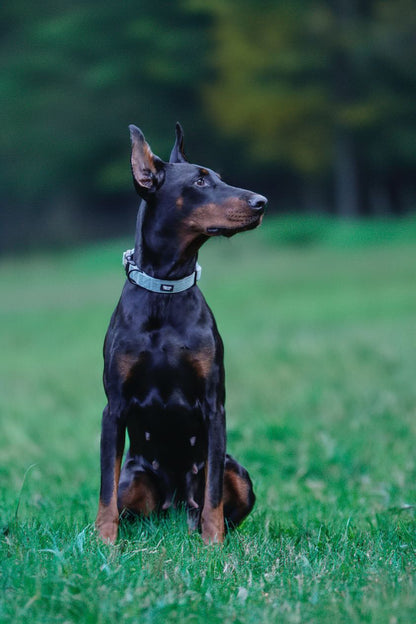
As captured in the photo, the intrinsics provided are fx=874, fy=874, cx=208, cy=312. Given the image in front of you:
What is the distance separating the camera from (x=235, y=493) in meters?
3.96

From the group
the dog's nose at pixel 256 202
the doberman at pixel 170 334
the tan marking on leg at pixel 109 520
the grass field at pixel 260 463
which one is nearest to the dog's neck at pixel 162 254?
the doberman at pixel 170 334

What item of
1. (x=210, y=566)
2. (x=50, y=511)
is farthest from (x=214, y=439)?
(x=50, y=511)

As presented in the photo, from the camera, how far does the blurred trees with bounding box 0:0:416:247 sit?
2562 centimetres

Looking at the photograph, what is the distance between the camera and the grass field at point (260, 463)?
114 inches

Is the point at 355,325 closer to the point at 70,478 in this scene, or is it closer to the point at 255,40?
the point at 70,478

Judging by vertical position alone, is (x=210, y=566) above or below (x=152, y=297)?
below

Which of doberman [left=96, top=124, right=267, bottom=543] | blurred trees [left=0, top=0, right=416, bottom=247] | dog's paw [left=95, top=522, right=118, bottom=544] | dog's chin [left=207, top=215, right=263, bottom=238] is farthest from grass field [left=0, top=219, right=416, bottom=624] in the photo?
blurred trees [left=0, top=0, right=416, bottom=247]

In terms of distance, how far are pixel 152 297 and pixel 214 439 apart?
2.13 feet

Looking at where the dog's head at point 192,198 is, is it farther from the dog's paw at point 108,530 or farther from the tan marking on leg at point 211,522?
the dog's paw at point 108,530

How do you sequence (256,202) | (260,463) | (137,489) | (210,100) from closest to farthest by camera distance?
(256,202) → (137,489) → (260,463) → (210,100)

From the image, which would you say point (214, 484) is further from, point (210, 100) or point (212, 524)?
point (210, 100)

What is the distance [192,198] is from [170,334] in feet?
1.87

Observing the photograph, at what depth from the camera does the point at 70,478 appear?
641 centimetres

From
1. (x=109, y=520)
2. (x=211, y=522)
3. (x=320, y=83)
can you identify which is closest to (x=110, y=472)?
(x=109, y=520)
